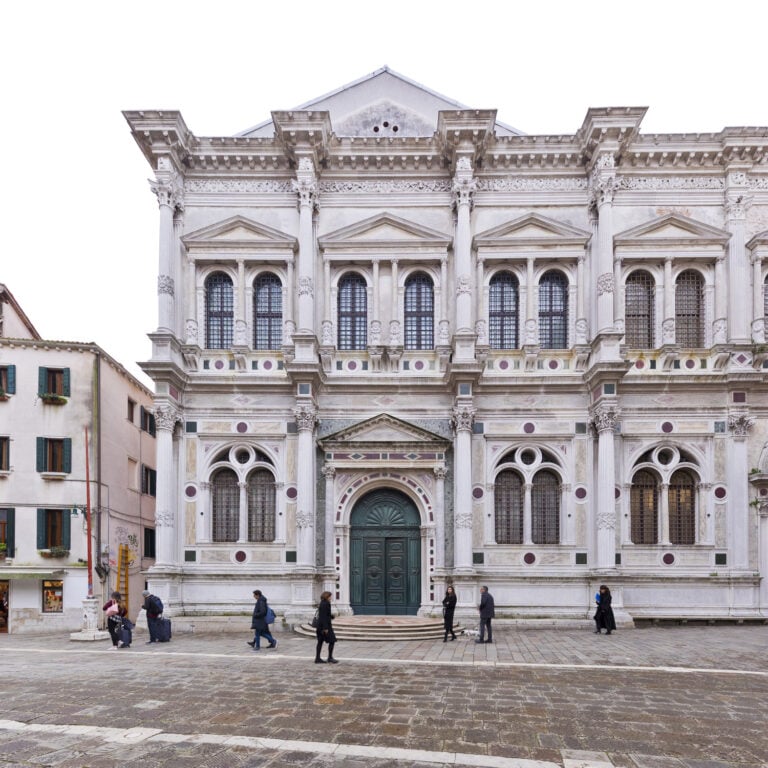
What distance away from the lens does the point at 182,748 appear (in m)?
8.80

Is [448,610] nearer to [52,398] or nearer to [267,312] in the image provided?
[267,312]

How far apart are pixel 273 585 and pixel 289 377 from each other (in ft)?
21.6

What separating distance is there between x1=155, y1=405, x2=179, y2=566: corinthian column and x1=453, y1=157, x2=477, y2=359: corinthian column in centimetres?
964

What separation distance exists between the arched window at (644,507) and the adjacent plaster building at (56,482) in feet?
60.3

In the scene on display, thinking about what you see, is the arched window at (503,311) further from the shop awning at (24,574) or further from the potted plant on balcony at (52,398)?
the shop awning at (24,574)

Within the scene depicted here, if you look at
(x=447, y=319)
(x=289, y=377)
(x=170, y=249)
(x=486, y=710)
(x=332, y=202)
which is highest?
(x=332, y=202)

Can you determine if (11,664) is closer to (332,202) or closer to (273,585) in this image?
(273,585)

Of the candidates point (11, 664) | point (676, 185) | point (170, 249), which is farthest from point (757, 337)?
point (11, 664)

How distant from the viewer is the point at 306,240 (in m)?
22.9

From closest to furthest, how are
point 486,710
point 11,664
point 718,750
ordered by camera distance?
point 718,750 < point 486,710 < point 11,664

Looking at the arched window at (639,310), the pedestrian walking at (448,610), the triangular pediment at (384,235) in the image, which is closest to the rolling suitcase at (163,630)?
the pedestrian walking at (448,610)

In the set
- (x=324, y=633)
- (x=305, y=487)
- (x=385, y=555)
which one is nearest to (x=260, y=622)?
(x=324, y=633)

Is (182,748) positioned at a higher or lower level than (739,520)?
lower

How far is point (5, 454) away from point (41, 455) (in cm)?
123
